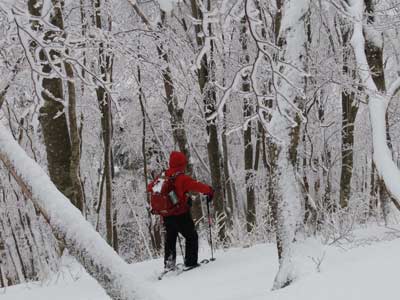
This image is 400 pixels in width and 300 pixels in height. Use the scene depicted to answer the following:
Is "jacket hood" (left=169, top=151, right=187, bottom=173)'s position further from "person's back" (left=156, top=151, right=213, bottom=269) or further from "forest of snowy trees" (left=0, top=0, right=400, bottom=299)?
"forest of snowy trees" (left=0, top=0, right=400, bottom=299)

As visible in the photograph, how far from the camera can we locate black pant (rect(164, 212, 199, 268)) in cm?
670

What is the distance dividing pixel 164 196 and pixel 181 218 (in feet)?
1.37

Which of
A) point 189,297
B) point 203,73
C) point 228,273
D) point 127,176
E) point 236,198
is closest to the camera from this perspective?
point 189,297

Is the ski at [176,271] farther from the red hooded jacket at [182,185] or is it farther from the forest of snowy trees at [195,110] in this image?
the forest of snowy trees at [195,110]

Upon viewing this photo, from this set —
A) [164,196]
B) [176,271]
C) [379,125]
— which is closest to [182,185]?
[164,196]

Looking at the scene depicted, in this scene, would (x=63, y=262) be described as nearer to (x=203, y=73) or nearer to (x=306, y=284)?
(x=306, y=284)

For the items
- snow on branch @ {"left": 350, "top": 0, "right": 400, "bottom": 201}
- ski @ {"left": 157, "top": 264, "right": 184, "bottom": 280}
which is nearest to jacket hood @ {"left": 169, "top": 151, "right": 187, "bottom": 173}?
ski @ {"left": 157, "top": 264, "right": 184, "bottom": 280}

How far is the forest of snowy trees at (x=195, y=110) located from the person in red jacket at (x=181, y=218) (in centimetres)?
136

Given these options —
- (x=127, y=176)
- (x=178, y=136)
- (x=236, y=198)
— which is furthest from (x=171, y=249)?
(x=127, y=176)

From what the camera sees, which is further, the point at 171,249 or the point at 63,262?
the point at 63,262

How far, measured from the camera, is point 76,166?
292 inches

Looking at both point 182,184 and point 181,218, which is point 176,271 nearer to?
point 181,218

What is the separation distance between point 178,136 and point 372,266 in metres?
8.86

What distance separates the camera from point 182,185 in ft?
21.3
